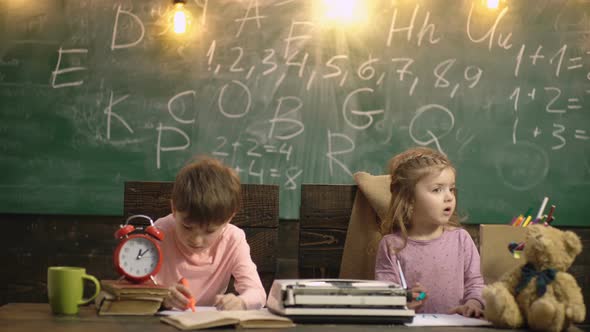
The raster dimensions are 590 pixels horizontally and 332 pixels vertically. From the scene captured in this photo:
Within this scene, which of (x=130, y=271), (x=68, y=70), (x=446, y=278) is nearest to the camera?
(x=130, y=271)

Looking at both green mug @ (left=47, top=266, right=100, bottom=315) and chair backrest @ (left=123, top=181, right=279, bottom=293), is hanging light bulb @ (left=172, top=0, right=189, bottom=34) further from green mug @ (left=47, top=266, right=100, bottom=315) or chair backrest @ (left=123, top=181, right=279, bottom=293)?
green mug @ (left=47, top=266, right=100, bottom=315)

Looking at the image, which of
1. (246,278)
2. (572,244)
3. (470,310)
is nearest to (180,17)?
(246,278)

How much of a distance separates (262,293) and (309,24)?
2152 millimetres

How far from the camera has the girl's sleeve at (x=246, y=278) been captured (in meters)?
2.04

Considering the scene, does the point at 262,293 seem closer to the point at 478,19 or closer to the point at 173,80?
the point at 173,80

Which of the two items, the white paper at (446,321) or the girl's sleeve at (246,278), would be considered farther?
the girl's sleeve at (246,278)

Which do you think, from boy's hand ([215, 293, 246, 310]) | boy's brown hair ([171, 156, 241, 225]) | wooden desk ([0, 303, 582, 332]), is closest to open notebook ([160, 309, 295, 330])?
wooden desk ([0, 303, 582, 332])

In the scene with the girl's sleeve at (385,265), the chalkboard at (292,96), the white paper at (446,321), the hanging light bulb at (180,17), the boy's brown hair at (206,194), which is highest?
the hanging light bulb at (180,17)

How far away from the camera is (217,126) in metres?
3.94

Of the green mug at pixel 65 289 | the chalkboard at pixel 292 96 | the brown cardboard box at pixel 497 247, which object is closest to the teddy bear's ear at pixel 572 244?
the brown cardboard box at pixel 497 247

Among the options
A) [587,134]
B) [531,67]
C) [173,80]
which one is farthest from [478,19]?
[173,80]

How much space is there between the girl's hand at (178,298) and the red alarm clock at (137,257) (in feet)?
0.23

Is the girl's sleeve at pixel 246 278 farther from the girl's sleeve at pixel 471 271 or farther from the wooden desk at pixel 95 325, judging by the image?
the girl's sleeve at pixel 471 271

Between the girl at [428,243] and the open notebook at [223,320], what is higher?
the girl at [428,243]
